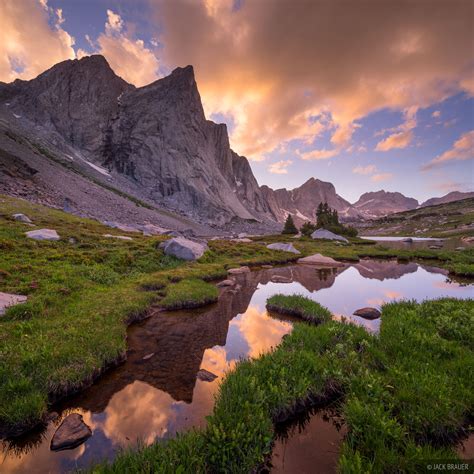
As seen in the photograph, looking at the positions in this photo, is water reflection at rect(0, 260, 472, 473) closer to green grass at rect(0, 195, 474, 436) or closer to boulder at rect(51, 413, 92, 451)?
boulder at rect(51, 413, 92, 451)

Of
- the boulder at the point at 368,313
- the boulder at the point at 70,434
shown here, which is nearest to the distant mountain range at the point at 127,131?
the boulder at the point at 368,313

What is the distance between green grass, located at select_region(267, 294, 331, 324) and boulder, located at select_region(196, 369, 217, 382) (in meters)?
6.92

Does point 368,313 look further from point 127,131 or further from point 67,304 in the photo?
point 127,131

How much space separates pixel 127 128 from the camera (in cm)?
15338

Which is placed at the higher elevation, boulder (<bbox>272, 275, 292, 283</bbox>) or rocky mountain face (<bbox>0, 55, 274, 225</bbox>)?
rocky mountain face (<bbox>0, 55, 274, 225</bbox>)

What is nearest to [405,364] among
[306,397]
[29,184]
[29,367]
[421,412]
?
[421,412]

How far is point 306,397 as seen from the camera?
6.88 m

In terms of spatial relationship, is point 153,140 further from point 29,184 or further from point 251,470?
point 251,470

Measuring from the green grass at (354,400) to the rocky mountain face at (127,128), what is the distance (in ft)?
436

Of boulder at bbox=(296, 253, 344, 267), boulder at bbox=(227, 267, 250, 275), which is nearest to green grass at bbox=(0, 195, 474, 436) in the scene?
boulder at bbox=(227, 267, 250, 275)

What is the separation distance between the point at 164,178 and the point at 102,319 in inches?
5671

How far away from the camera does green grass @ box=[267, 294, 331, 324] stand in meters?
13.6

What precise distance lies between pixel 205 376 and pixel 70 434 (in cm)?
394

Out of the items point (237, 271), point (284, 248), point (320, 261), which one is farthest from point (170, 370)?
point (284, 248)
